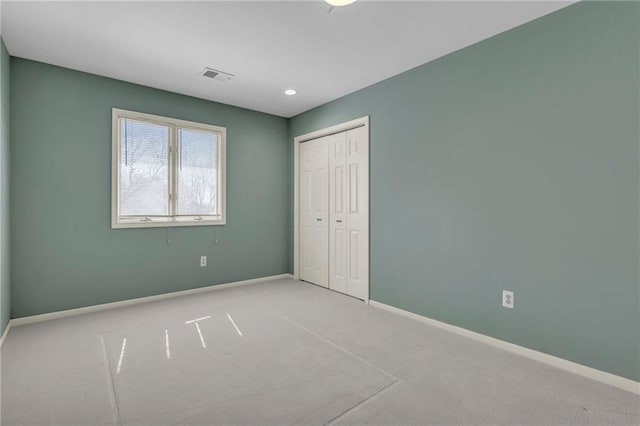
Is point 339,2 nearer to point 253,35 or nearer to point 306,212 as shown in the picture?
point 253,35

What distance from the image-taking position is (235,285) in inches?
175

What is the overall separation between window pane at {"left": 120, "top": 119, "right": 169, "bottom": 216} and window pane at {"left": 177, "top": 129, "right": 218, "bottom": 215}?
0.18 metres

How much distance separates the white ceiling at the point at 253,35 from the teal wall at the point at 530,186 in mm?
282

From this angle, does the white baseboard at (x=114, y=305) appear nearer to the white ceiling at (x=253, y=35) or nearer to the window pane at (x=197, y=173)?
the window pane at (x=197, y=173)

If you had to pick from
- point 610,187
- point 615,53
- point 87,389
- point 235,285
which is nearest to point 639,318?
point 610,187

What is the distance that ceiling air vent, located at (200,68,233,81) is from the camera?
3285 mm

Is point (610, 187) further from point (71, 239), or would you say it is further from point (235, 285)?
point (71, 239)

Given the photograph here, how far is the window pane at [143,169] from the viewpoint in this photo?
358 cm

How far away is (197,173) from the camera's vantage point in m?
4.16

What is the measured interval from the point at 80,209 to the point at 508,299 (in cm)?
411

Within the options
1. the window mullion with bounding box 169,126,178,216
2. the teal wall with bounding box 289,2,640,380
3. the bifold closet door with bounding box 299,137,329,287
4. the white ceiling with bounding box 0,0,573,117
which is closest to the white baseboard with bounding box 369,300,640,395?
the teal wall with bounding box 289,2,640,380

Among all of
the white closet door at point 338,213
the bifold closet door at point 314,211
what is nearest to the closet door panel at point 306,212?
the bifold closet door at point 314,211

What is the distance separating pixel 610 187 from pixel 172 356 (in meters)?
3.23

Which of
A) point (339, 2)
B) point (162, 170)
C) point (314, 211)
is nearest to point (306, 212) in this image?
point (314, 211)
